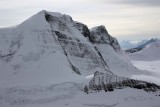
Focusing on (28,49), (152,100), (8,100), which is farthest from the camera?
(28,49)

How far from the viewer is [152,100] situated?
A: 37344 millimetres

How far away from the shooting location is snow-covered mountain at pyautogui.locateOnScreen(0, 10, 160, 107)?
42.5 meters

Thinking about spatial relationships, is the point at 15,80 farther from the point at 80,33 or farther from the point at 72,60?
the point at 80,33

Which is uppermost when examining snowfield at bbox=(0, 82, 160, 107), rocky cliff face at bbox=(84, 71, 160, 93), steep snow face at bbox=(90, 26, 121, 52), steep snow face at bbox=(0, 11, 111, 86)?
steep snow face at bbox=(90, 26, 121, 52)

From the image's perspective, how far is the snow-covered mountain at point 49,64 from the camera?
42.5m

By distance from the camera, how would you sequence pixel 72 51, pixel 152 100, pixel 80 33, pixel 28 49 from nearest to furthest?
pixel 152 100 → pixel 28 49 → pixel 72 51 → pixel 80 33

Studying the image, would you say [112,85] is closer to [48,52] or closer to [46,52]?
[48,52]

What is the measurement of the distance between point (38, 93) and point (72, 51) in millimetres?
17611

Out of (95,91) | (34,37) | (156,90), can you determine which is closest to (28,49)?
(34,37)

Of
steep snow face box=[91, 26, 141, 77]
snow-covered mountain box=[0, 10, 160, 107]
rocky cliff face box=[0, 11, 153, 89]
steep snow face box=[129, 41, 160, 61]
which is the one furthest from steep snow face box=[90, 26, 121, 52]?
steep snow face box=[129, 41, 160, 61]

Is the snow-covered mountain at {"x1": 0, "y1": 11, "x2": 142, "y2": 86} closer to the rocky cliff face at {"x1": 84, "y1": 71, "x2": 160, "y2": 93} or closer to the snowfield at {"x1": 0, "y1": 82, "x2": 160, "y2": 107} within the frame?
the snowfield at {"x1": 0, "y1": 82, "x2": 160, "y2": 107}

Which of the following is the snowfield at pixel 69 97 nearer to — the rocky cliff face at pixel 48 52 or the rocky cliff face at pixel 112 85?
the rocky cliff face at pixel 112 85

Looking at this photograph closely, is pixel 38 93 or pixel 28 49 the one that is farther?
pixel 28 49

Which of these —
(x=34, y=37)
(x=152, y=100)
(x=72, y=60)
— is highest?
(x=34, y=37)
